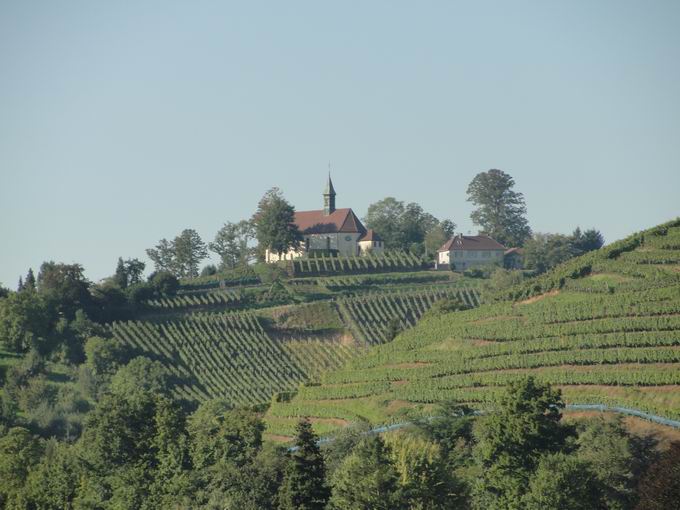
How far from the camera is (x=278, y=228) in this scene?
457ft

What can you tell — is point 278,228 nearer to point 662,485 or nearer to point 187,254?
point 187,254

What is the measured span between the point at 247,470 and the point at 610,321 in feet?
78.4

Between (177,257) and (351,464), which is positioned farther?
(177,257)

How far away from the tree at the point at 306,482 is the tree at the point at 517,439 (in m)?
7.01

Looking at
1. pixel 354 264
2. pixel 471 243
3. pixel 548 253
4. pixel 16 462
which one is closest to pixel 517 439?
pixel 16 462

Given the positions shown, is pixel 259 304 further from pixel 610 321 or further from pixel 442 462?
pixel 442 462

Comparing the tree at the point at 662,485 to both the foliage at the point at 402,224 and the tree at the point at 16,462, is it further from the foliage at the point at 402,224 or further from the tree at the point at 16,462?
the foliage at the point at 402,224

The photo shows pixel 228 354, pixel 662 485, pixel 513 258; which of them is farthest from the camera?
pixel 513 258

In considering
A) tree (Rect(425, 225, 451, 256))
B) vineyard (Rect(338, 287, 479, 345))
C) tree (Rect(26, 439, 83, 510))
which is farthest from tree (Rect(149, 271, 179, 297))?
tree (Rect(26, 439, 83, 510))

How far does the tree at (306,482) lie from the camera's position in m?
62.4

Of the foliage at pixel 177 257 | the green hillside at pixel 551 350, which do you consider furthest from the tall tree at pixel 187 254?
the green hillside at pixel 551 350

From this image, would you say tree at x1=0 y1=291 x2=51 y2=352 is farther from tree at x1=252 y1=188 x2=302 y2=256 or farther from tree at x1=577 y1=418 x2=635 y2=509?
tree at x1=577 y1=418 x2=635 y2=509

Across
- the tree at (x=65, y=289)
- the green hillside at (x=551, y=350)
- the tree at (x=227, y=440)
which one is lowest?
the tree at (x=227, y=440)

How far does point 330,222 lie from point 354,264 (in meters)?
16.2
